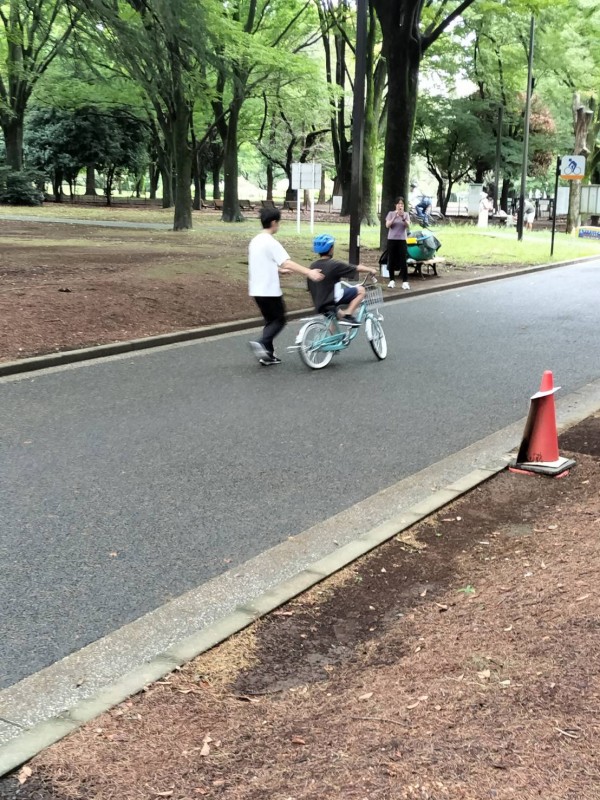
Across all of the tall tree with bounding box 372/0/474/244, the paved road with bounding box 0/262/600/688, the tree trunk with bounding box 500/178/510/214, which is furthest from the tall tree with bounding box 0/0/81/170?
the tree trunk with bounding box 500/178/510/214

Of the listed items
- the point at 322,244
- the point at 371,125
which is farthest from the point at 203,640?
the point at 371,125

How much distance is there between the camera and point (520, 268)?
2289 cm

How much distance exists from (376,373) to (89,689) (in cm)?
681

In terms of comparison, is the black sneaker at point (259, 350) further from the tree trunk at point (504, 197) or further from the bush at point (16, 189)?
the tree trunk at point (504, 197)

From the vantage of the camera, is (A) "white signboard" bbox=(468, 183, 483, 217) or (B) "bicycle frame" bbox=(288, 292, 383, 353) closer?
(B) "bicycle frame" bbox=(288, 292, 383, 353)

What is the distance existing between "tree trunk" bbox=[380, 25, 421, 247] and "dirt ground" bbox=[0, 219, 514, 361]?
2.09 meters

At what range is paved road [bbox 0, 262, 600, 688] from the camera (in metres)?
4.33

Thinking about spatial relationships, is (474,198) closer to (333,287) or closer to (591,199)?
(591,199)

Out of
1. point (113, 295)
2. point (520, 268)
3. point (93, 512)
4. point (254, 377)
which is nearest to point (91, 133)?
point (520, 268)

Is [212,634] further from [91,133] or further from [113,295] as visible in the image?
→ [91,133]

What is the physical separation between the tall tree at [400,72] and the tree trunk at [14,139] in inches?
1063

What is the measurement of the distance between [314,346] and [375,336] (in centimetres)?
98

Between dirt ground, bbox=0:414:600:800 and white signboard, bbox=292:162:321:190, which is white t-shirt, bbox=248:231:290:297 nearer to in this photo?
dirt ground, bbox=0:414:600:800

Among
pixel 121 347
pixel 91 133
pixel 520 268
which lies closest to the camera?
pixel 121 347
